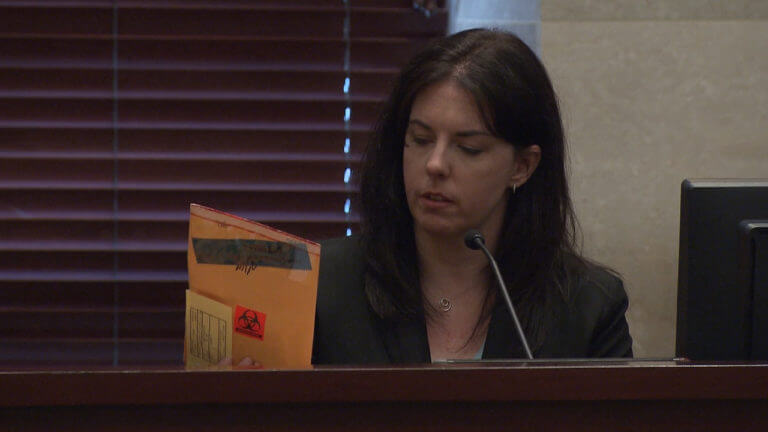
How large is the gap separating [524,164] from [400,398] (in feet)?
2.91

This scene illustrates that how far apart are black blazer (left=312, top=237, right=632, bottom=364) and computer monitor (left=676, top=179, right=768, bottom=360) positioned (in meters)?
0.38

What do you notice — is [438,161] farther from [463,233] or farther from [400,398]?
[400,398]

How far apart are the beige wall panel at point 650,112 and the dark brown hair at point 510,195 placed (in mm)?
488

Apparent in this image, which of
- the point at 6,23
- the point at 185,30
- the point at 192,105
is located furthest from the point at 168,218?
the point at 6,23

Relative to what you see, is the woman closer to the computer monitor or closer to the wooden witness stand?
the computer monitor

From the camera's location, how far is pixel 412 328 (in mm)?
1812

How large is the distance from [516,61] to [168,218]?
1.63 m

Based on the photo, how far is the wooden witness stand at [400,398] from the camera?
1.10 m

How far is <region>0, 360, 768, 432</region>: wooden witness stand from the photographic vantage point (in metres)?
1.10

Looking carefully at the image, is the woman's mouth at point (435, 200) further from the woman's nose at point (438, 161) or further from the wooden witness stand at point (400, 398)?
the wooden witness stand at point (400, 398)

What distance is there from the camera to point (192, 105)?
10.6ft

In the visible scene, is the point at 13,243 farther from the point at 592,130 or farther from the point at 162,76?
the point at 592,130

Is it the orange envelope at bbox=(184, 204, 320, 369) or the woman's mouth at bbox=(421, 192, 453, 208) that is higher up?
the woman's mouth at bbox=(421, 192, 453, 208)

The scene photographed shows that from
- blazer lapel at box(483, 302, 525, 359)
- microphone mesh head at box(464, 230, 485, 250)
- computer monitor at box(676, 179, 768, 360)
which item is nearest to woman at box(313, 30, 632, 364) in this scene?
blazer lapel at box(483, 302, 525, 359)
